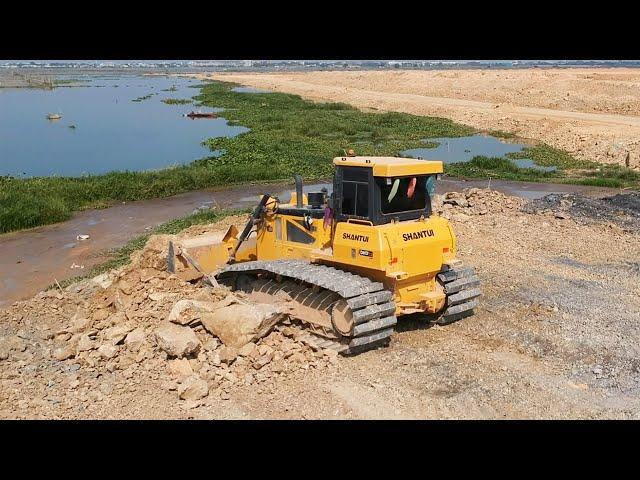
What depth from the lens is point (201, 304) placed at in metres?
9.55

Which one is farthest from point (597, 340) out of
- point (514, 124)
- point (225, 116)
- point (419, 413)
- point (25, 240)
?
point (225, 116)

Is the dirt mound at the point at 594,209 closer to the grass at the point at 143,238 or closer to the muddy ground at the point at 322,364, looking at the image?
the muddy ground at the point at 322,364

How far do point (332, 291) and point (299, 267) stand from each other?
75 centimetres

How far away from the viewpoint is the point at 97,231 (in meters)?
19.7

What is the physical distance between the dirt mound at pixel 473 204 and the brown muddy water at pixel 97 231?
3.36m

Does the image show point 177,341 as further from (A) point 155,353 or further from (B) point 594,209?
(B) point 594,209

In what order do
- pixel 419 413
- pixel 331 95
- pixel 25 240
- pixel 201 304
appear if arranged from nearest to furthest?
pixel 419 413, pixel 201 304, pixel 25 240, pixel 331 95

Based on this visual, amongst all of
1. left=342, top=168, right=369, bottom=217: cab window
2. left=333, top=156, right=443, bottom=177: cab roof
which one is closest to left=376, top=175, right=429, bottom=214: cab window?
left=333, top=156, right=443, bottom=177: cab roof

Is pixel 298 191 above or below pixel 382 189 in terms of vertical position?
below

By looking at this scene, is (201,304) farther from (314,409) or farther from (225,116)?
(225,116)

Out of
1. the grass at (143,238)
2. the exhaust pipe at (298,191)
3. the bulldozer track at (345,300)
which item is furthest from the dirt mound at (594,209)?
the bulldozer track at (345,300)

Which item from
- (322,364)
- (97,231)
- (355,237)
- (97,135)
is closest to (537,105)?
(97,135)

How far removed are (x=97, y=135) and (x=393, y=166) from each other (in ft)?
132

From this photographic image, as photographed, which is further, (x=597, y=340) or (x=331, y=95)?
(x=331, y=95)
